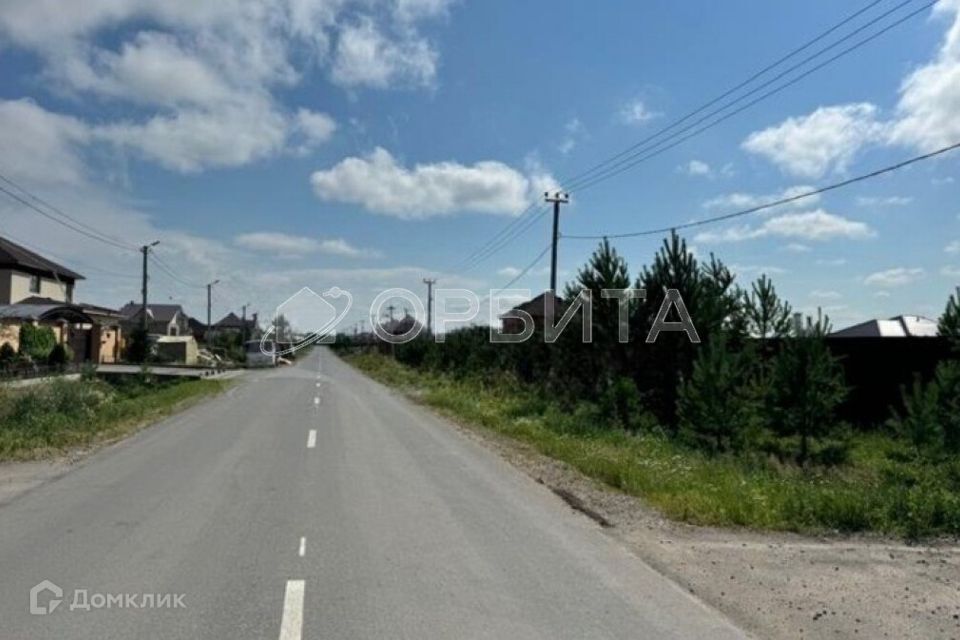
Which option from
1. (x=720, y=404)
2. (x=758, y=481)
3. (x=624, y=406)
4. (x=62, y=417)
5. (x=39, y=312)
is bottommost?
(x=758, y=481)

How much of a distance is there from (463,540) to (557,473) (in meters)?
4.72

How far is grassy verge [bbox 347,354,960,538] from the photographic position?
305 inches

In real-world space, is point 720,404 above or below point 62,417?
above

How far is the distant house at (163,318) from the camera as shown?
91031 millimetres

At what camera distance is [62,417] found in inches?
669

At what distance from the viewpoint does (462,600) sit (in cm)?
521

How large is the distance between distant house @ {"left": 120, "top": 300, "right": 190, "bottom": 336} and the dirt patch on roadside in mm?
88166

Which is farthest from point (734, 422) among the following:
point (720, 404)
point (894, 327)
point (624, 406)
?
point (894, 327)

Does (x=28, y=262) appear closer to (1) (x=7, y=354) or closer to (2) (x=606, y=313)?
(1) (x=7, y=354)

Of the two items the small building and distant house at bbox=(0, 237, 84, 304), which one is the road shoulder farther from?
the small building

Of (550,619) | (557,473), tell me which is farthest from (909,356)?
(550,619)

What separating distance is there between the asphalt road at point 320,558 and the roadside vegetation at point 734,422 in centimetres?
206

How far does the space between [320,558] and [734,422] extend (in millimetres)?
11169

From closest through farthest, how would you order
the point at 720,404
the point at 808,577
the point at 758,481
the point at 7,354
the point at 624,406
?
the point at 808,577 < the point at 758,481 < the point at 720,404 < the point at 624,406 < the point at 7,354
